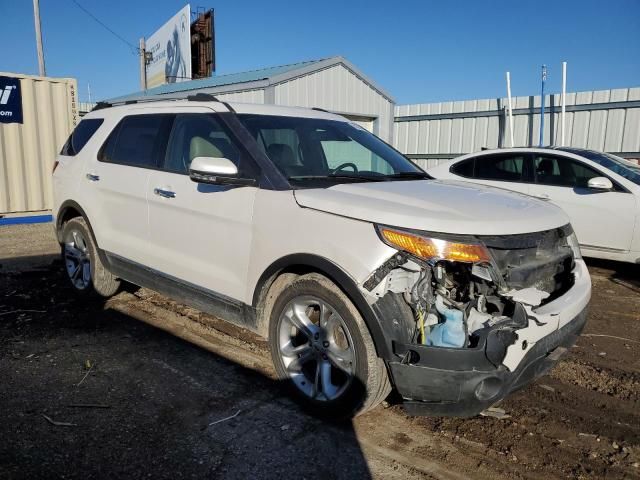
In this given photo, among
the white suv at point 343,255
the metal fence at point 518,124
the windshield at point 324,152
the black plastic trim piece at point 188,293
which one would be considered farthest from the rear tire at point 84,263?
the metal fence at point 518,124

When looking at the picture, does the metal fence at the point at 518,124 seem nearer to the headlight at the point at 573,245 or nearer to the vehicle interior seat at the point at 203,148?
the headlight at the point at 573,245

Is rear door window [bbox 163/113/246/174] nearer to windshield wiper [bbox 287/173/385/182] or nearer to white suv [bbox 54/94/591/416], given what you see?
white suv [bbox 54/94/591/416]

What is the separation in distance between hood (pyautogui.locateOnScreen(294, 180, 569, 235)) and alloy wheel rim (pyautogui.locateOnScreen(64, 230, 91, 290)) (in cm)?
299

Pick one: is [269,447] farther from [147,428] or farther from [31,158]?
[31,158]

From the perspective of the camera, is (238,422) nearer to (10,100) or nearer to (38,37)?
(10,100)

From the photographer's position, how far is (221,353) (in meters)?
3.91

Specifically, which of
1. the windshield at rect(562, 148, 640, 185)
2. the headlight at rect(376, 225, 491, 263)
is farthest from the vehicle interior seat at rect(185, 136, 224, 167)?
the windshield at rect(562, 148, 640, 185)

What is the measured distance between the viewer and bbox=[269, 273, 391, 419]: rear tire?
8.63 ft

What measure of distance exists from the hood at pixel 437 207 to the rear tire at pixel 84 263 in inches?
108

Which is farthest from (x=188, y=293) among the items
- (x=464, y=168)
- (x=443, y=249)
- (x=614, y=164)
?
(x=614, y=164)

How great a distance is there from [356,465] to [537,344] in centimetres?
111

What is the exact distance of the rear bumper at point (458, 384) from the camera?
2.39 m

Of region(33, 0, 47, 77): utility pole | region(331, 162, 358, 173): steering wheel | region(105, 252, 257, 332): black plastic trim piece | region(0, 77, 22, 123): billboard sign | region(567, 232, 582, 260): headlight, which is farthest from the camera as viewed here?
region(33, 0, 47, 77): utility pole

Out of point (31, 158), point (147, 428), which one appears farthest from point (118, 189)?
point (31, 158)
